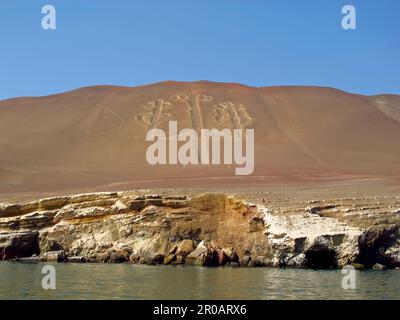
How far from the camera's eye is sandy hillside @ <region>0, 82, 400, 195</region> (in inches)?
2719

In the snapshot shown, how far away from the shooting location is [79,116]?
96.4m

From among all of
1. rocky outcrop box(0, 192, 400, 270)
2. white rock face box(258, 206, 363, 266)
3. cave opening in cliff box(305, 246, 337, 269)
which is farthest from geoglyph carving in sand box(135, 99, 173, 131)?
cave opening in cliff box(305, 246, 337, 269)

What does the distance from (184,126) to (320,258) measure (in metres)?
57.3

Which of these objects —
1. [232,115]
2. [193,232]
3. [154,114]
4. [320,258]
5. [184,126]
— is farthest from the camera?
[154,114]

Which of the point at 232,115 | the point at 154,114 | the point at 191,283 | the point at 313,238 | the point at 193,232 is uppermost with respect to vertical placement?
the point at 154,114

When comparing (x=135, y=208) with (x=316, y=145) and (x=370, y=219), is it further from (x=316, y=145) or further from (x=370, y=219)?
(x=316, y=145)

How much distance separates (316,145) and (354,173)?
17.0 meters

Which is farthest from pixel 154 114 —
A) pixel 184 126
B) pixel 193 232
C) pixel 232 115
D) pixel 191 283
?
pixel 191 283

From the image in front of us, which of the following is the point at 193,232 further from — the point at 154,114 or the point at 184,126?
the point at 154,114

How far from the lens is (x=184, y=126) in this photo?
287 ft

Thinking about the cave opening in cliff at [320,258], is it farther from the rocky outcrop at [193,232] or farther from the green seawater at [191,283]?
the green seawater at [191,283]

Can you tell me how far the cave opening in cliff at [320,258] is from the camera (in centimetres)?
3122

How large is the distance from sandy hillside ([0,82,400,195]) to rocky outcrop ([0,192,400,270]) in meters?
20.6

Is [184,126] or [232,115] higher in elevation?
[232,115]
